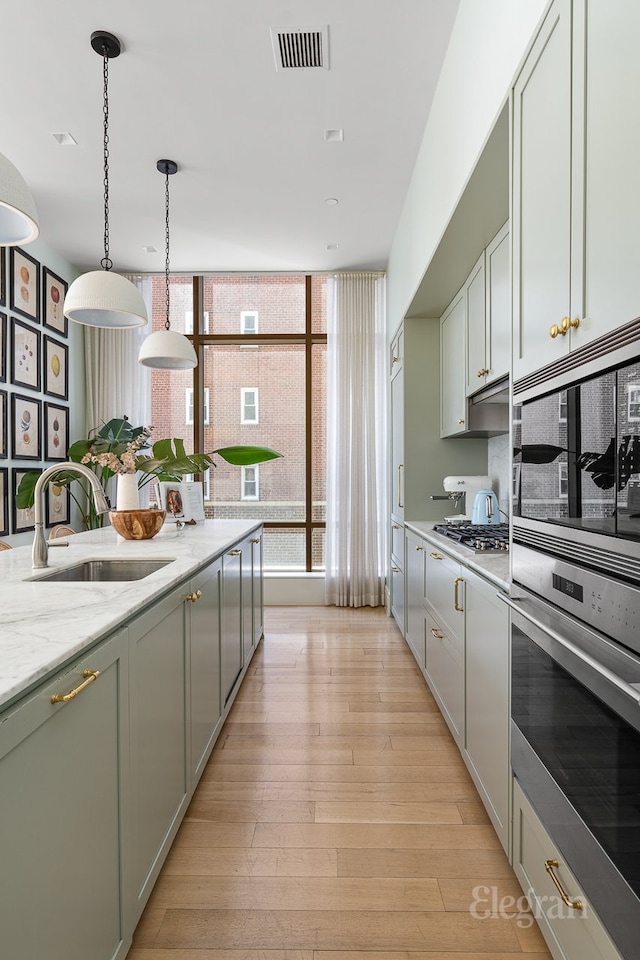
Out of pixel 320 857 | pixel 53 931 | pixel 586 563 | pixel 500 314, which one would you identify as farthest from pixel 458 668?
pixel 53 931

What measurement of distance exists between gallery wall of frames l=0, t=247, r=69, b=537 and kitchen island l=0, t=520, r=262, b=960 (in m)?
2.40

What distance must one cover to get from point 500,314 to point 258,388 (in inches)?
133

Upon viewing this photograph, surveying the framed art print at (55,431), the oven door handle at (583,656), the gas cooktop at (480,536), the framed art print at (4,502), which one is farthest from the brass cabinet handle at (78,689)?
the framed art print at (55,431)

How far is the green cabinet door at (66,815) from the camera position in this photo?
0.87 m

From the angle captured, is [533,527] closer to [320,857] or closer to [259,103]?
[320,857]

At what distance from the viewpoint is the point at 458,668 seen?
2.37 metres

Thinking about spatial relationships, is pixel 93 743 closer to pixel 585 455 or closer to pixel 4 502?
pixel 585 455

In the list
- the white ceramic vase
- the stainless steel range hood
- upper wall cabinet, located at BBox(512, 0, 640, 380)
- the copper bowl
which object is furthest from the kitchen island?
the stainless steel range hood

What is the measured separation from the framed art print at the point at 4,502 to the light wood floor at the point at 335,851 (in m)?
2.33

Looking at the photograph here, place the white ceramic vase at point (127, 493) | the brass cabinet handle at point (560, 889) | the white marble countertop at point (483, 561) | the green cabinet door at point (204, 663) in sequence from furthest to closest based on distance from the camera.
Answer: the white ceramic vase at point (127, 493), the green cabinet door at point (204, 663), the white marble countertop at point (483, 561), the brass cabinet handle at point (560, 889)

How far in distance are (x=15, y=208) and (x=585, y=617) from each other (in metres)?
1.74

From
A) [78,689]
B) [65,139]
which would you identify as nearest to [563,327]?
[78,689]

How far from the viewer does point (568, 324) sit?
1.27m

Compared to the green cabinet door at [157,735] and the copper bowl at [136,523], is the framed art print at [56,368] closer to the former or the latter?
the copper bowl at [136,523]
